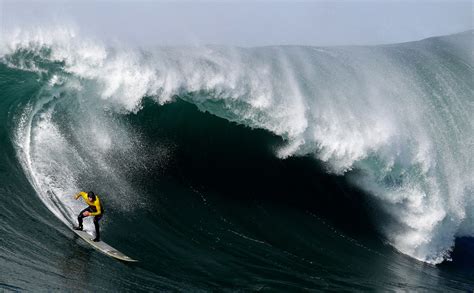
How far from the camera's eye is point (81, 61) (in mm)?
13359

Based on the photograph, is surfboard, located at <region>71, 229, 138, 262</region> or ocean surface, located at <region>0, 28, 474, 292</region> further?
ocean surface, located at <region>0, 28, 474, 292</region>

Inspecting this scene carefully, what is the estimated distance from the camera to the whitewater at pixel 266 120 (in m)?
12.0

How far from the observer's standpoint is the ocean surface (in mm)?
9539

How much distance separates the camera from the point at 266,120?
44.5ft

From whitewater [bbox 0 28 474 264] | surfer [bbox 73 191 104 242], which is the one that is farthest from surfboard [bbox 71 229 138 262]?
whitewater [bbox 0 28 474 264]

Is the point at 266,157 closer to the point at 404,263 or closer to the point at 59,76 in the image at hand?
Answer: the point at 404,263

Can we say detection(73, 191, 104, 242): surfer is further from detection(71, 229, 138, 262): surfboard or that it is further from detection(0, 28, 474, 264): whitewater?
detection(0, 28, 474, 264): whitewater

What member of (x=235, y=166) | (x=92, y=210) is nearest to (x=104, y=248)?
(x=92, y=210)

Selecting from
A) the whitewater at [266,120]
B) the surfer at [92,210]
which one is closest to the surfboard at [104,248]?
the surfer at [92,210]

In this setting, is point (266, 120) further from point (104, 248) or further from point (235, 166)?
point (104, 248)

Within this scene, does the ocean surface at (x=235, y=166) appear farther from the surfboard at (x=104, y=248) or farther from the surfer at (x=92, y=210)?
the surfer at (x=92, y=210)

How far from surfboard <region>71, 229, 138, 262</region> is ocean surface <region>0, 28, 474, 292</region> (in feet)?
0.37

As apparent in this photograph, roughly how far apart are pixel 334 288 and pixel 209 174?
13.8 feet

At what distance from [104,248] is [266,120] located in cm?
586
